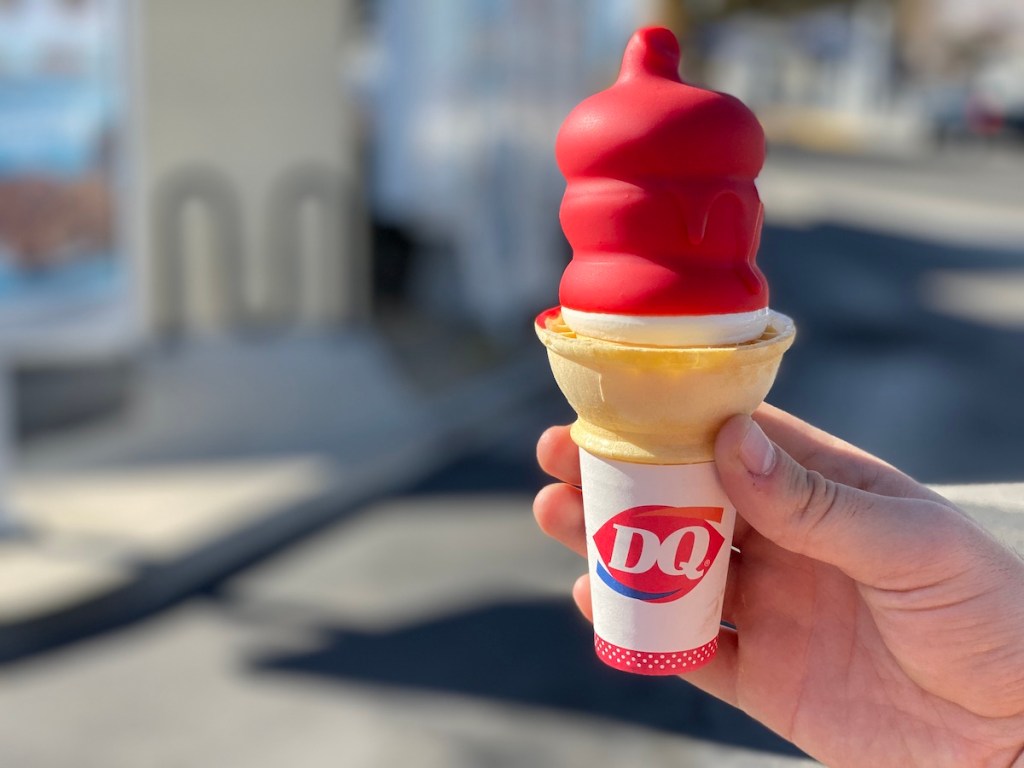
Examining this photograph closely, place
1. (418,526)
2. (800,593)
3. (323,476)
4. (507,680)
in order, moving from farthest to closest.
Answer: (323,476), (418,526), (507,680), (800,593)

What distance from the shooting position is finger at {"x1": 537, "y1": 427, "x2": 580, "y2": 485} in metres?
1.85

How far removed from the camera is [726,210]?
1.58m

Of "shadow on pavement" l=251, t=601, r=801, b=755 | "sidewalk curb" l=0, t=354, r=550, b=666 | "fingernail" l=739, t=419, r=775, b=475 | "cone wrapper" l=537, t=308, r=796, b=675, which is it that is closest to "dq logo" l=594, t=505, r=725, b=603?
"cone wrapper" l=537, t=308, r=796, b=675

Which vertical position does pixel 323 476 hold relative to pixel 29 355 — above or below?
below

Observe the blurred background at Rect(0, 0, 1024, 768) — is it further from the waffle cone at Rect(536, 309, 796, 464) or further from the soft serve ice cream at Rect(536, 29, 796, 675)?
the waffle cone at Rect(536, 309, 796, 464)

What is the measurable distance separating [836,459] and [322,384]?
7.38 meters

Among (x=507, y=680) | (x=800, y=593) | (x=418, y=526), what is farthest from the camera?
(x=418, y=526)

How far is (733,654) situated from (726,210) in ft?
2.32

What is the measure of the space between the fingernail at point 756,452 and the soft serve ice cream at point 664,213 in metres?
0.13

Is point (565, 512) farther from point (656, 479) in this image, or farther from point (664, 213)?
point (664, 213)

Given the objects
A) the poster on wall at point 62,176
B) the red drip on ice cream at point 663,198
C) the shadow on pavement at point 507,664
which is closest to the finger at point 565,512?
the red drip on ice cream at point 663,198

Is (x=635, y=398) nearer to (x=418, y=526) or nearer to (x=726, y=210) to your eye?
(x=726, y=210)

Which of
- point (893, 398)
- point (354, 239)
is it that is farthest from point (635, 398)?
point (354, 239)

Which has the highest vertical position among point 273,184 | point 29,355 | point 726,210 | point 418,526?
point 726,210
